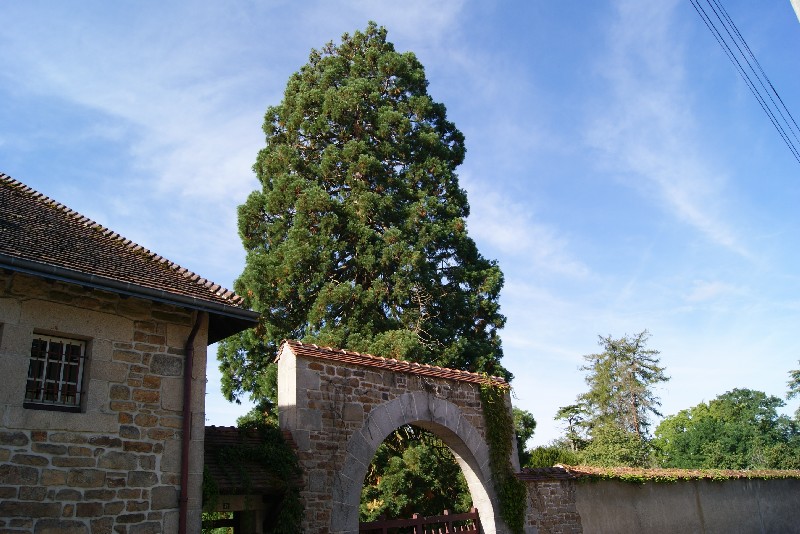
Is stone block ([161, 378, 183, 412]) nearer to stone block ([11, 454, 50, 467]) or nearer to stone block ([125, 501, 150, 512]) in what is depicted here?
stone block ([125, 501, 150, 512])

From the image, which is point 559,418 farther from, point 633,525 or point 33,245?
point 33,245

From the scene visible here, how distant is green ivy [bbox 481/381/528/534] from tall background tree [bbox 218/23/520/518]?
319 centimetres

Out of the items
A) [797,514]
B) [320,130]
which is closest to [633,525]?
[797,514]

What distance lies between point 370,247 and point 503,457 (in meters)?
7.29

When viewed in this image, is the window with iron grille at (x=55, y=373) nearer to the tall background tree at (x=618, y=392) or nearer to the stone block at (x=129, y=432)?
the stone block at (x=129, y=432)

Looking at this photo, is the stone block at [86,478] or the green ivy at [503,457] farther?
the green ivy at [503,457]

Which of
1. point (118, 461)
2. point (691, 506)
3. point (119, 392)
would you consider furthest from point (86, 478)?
point (691, 506)

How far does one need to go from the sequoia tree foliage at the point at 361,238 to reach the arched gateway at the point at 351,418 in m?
3.97

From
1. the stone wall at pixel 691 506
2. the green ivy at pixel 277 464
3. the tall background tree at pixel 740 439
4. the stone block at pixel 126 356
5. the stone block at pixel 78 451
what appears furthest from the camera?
the tall background tree at pixel 740 439

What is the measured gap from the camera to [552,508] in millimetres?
10711

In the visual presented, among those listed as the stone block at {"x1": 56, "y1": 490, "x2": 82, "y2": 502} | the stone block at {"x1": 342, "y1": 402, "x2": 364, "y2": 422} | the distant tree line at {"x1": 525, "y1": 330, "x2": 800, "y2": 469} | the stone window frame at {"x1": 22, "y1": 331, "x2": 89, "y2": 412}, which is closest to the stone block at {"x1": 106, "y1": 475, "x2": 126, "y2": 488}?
the stone block at {"x1": 56, "y1": 490, "x2": 82, "y2": 502}

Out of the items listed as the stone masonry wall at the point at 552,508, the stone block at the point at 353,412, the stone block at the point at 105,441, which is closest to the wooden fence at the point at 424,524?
the stone masonry wall at the point at 552,508

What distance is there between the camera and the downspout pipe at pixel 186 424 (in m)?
6.49

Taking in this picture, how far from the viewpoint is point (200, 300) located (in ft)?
22.4
